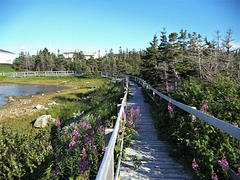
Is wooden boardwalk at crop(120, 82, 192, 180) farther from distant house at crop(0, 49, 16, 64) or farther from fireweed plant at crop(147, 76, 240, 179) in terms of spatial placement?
distant house at crop(0, 49, 16, 64)

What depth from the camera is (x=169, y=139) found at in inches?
205

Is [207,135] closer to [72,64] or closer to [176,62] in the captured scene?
[176,62]

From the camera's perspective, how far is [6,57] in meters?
94.1

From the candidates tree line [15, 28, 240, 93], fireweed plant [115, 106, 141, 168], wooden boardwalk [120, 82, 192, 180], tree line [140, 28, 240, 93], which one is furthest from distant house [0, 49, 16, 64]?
wooden boardwalk [120, 82, 192, 180]

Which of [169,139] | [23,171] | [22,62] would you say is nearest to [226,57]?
[169,139]

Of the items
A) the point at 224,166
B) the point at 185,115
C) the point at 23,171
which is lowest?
the point at 23,171

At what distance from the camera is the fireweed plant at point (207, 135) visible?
Result: 10.4 ft

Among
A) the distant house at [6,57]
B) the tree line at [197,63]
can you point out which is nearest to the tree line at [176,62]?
the tree line at [197,63]

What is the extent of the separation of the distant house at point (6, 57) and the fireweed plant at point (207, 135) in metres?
106

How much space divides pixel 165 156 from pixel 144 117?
11.8 feet

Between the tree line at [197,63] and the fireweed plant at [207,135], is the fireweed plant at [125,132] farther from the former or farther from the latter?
the tree line at [197,63]

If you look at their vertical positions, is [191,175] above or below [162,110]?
below

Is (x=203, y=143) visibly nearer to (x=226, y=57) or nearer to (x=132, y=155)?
(x=132, y=155)

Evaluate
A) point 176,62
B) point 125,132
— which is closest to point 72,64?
point 176,62
